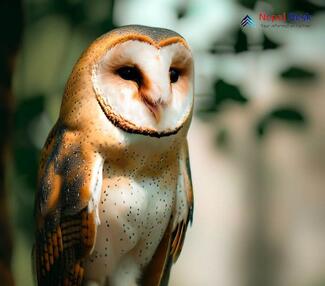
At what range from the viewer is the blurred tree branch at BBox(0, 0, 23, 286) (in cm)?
113

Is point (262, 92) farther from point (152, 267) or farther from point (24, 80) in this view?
point (152, 267)

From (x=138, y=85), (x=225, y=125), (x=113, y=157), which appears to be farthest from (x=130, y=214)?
(x=225, y=125)

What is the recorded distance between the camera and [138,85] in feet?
2.98

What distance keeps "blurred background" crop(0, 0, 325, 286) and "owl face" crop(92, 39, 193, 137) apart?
0.32 m

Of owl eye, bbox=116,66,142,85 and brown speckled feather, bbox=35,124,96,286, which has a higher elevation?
owl eye, bbox=116,66,142,85

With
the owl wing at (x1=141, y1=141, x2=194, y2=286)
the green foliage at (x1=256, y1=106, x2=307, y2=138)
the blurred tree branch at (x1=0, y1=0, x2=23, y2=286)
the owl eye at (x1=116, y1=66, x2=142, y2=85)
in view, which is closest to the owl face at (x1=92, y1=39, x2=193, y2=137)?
the owl eye at (x1=116, y1=66, x2=142, y2=85)

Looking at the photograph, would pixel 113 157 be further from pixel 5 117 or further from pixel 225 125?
pixel 225 125

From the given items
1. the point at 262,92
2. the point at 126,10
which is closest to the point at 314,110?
the point at 262,92

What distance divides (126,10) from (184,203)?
0.62m

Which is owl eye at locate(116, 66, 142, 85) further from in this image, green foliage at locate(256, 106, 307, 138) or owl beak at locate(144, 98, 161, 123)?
green foliage at locate(256, 106, 307, 138)

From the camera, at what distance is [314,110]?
1918mm

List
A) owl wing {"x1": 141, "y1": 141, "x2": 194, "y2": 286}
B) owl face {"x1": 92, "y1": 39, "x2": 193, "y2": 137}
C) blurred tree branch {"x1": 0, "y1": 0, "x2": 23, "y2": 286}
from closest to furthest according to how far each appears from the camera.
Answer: owl face {"x1": 92, "y1": 39, "x2": 193, "y2": 137} < owl wing {"x1": 141, "y1": 141, "x2": 194, "y2": 286} < blurred tree branch {"x1": 0, "y1": 0, "x2": 23, "y2": 286}

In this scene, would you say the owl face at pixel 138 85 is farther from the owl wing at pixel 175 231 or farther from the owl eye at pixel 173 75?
the owl wing at pixel 175 231

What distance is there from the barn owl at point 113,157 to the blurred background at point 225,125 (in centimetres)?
24
